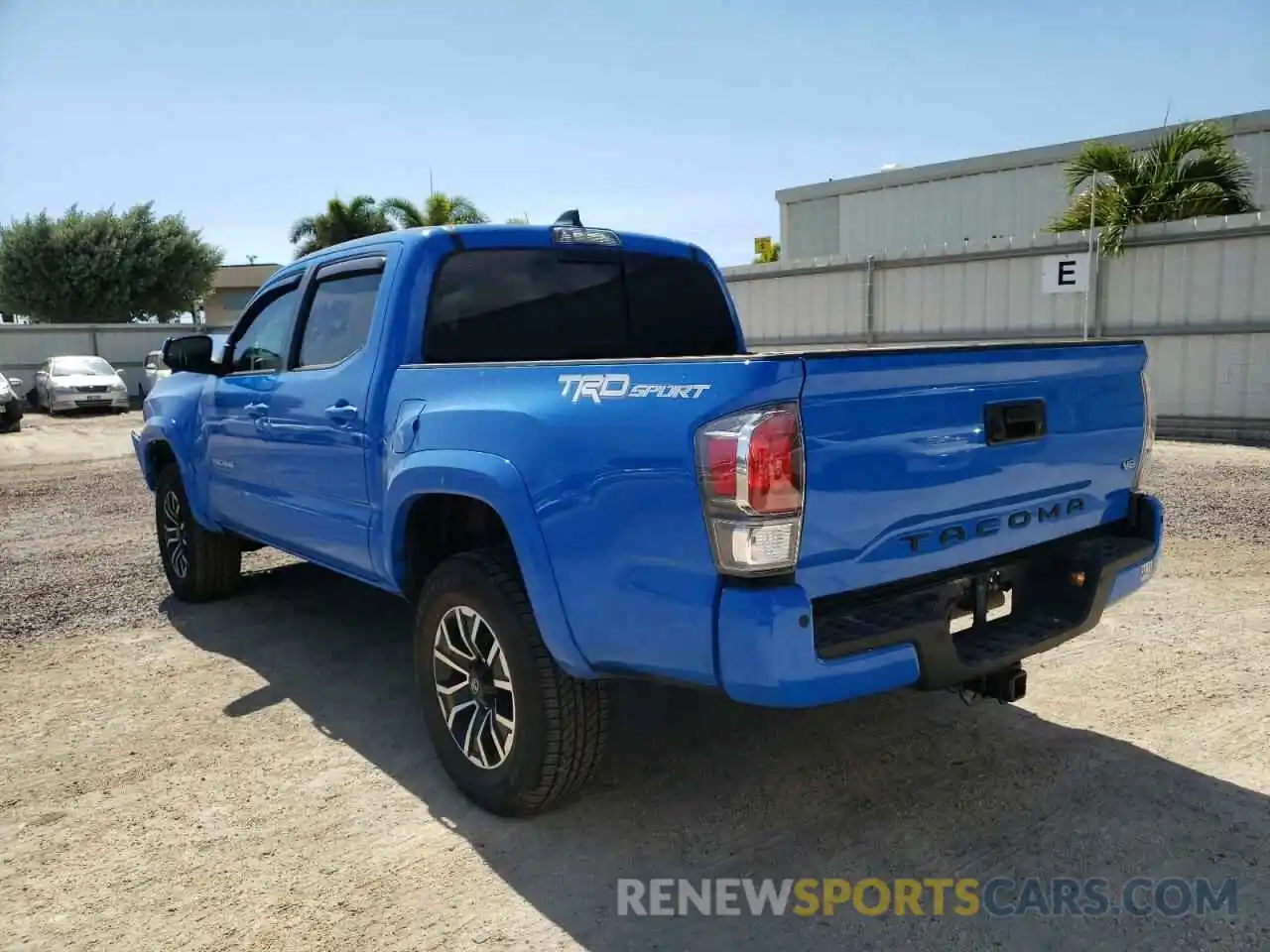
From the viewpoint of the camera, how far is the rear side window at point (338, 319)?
420cm

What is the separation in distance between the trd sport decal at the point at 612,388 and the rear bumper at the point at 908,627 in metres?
0.53

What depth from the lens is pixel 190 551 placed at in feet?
19.8

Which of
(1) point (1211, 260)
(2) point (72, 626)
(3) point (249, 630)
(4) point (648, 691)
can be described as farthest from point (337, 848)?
(1) point (1211, 260)

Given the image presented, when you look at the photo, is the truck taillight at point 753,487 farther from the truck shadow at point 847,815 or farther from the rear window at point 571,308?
the rear window at point 571,308

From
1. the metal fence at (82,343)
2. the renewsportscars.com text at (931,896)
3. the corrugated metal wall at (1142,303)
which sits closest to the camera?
the renewsportscars.com text at (931,896)

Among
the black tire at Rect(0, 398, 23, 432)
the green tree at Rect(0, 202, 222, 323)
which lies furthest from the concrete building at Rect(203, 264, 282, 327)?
the black tire at Rect(0, 398, 23, 432)

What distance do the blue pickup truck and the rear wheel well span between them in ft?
0.04

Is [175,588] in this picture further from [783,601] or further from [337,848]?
[783,601]

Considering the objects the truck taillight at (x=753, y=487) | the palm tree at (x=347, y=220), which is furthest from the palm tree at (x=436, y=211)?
the truck taillight at (x=753, y=487)

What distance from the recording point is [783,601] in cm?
254

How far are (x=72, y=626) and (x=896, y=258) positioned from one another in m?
12.1

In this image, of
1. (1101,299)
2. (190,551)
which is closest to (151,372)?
(190,551)

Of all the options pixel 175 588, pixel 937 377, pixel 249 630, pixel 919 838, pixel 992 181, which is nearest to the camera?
pixel 937 377

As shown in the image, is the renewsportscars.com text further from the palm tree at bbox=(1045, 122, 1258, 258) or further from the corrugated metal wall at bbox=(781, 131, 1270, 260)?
the corrugated metal wall at bbox=(781, 131, 1270, 260)
